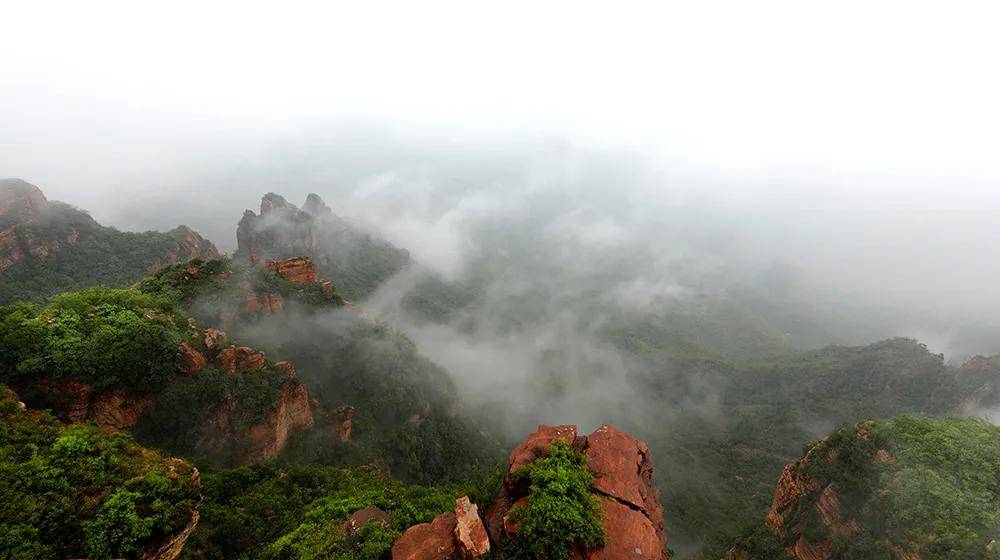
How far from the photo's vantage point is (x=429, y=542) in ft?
63.3

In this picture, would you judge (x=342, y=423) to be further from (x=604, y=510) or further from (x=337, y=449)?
(x=604, y=510)

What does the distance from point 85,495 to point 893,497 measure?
5780cm

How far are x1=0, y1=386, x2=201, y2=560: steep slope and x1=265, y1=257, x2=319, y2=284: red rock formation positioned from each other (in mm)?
54794

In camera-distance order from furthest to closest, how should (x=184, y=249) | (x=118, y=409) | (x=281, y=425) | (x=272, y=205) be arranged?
(x=272, y=205), (x=184, y=249), (x=281, y=425), (x=118, y=409)

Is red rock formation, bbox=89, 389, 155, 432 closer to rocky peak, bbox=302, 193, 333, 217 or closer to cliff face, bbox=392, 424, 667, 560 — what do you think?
cliff face, bbox=392, 424, 667, 560

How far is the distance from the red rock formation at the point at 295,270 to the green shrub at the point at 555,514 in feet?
230

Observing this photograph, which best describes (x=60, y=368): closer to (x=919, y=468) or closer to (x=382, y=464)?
(x=382, y=464)

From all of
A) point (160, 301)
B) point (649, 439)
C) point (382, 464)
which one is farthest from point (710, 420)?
point (160, 301)

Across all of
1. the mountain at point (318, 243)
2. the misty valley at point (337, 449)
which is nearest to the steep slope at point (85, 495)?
the misty valley at point (337, 449)

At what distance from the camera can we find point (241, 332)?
197 feet

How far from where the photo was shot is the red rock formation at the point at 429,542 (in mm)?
18547

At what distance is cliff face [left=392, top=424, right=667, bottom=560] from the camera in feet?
59.9

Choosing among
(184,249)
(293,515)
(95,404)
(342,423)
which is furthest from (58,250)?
(293,515)

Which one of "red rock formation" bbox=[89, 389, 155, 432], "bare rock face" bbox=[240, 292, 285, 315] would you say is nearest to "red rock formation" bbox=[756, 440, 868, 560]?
"red rock formation" bbox=[89, 389, 155, 432]
